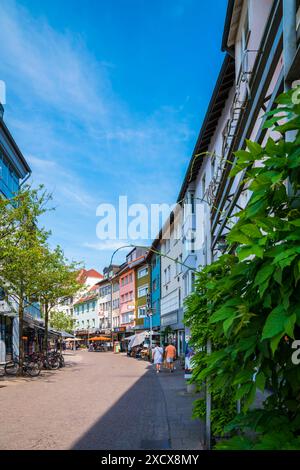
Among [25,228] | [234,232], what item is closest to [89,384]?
[25,228]

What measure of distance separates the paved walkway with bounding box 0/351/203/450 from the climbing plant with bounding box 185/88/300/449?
644cm

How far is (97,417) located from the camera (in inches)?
463

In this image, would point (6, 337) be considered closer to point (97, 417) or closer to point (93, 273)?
point (97, 417)

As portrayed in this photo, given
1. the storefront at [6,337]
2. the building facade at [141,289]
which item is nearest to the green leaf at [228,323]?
the storefront at [6,337]

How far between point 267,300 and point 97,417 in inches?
425

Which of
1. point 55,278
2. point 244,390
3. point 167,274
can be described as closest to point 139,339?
point 167,274

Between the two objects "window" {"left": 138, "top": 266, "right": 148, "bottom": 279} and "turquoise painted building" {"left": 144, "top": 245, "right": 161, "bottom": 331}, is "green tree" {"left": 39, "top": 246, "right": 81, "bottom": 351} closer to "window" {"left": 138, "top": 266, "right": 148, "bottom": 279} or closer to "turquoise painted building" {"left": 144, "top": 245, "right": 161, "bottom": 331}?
"turquoise painted building" {"left": 144, "top": 245, "right": 161, "bottom": 331}

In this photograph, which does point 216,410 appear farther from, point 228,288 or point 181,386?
point 181,386

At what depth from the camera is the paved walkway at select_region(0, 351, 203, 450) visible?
28.7ft

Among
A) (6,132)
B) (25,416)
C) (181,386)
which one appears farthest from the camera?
(6,132)

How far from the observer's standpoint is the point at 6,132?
3039 centimetres
